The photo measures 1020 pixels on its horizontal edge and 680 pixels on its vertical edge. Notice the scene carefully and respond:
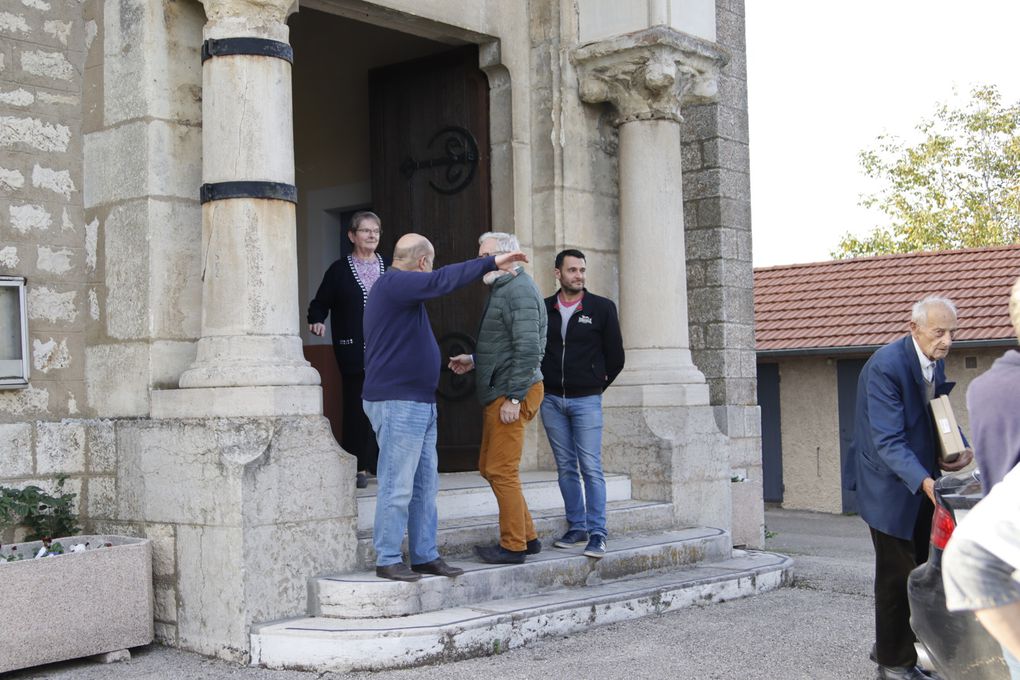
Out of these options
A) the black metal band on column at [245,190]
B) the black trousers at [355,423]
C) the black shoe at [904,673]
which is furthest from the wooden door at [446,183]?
the black shoe at [904,673]

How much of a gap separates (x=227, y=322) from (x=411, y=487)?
1274 mm

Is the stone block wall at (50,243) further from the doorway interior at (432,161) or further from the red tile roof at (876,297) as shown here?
the red tile roof at (876,297)

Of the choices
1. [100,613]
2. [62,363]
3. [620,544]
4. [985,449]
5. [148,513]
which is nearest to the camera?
[985,449]

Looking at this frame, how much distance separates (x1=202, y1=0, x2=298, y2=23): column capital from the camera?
253 inches

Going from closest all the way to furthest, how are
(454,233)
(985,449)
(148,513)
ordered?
1. (985,449)
2. (148,513)
3. (454,233)

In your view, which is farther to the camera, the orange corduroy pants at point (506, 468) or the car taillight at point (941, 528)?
the orange corduroy pants at point (506, 468)

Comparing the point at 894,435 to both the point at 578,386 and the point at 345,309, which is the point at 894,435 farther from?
the point at 345,309

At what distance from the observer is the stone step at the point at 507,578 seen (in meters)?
5.93

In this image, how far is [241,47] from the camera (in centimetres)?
643

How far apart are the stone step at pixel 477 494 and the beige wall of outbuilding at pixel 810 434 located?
9189mm

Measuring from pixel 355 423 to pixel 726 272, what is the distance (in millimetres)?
3674

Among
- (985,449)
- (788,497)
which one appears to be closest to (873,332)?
(788,497)

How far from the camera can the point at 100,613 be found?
230 inches

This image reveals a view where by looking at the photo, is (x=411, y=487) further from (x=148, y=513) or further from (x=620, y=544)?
(x=620, y=544)
